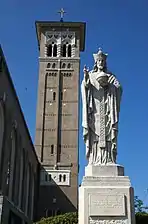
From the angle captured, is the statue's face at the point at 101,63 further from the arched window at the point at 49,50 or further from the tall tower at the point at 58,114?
the arched window at the point at 49,50

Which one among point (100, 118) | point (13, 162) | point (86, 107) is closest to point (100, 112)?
point (100, 118)

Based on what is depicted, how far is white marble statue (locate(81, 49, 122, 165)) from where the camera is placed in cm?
750

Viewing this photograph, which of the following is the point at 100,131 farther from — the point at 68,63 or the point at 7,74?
the point at 68,63

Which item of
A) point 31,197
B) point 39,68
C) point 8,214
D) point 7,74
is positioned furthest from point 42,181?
point 8,214

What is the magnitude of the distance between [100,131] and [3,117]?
60.1 ft

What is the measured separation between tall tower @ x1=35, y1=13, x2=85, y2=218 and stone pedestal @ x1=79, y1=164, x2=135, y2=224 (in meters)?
34.7

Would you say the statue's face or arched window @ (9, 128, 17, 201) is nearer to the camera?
the statue's face

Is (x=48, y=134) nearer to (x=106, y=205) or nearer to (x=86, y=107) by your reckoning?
(x=86, y=107)

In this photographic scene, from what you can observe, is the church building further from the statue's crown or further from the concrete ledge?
the concrete ledge

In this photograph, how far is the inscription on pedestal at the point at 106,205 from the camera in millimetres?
6656

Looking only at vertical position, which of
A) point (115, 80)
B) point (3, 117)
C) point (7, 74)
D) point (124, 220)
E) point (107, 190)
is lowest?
point (124, 220)

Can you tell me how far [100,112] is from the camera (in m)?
7.75

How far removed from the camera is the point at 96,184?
23.0ft

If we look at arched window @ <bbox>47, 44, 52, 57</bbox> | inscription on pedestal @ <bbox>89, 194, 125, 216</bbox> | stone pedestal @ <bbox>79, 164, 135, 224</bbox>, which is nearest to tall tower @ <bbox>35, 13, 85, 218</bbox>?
arched window @ <bbox>47, 44, 52, 57</bbox>
